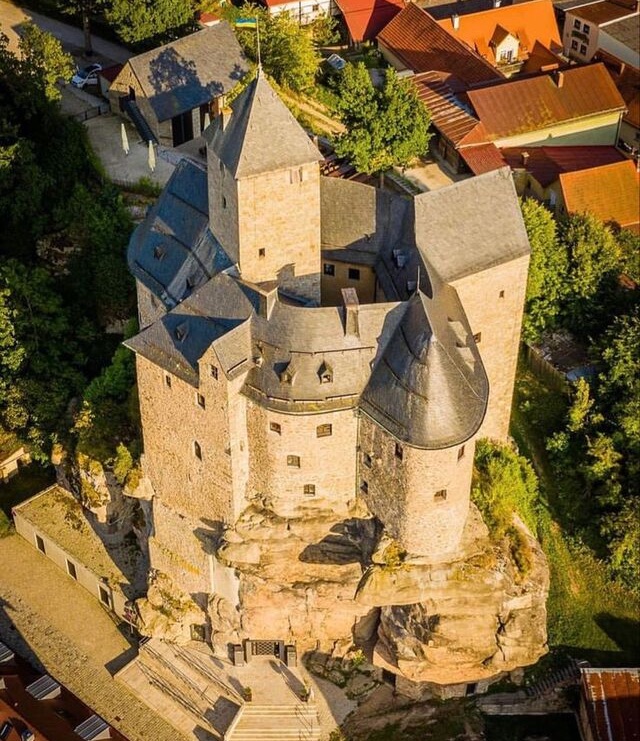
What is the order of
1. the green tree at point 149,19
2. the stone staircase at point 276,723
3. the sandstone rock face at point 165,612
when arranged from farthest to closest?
the green tree at point 149,19, the sandstone rock face at point 165,612, the stone staircase at point 276,723

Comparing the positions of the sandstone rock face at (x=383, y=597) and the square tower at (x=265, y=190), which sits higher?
the square tower at (x=265, y=190)

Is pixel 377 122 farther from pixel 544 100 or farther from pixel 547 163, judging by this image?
pixel 544 100

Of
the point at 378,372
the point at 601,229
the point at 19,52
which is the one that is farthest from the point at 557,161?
the point at 19,52

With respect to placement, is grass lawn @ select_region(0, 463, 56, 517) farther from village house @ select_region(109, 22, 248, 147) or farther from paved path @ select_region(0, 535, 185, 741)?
village house @ select_region(109, 22, 248, 147)

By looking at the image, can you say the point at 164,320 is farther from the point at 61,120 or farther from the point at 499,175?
the point at 61,120

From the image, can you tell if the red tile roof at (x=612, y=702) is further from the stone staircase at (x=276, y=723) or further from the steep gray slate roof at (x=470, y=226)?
the steep gray slate roof at (x=470, y=226)

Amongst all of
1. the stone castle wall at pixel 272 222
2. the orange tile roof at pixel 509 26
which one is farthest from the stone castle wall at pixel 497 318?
the orange tile roof at pixel 509 26
